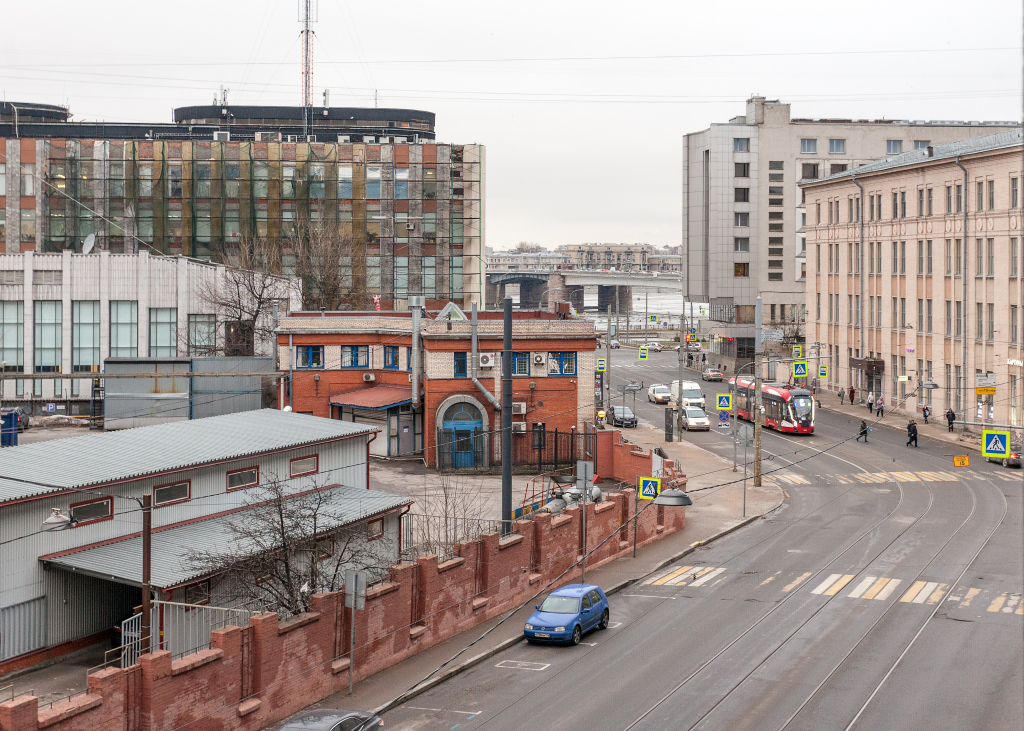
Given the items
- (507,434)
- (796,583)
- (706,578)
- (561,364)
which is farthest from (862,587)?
(561,364)

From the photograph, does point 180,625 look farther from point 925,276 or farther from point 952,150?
point 952,150

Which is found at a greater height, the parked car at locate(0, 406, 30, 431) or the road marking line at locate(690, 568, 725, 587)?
the parked car at locate(0, 406, 30, 431)

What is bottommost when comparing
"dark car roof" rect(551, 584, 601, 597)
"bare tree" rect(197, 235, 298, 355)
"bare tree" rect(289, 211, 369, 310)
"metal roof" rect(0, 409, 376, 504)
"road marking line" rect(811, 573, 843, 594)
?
"road marking line" rect(811, 573, 843, 594)

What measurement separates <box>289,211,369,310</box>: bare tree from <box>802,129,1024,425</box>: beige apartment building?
126ft

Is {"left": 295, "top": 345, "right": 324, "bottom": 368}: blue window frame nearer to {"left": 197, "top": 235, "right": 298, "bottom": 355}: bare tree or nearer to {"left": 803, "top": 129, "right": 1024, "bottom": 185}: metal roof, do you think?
{"left": 197, "top": 235, "right": 298, "bottom": 355}: bare tree

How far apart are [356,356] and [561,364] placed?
10.8m

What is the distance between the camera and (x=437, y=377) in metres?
51.7

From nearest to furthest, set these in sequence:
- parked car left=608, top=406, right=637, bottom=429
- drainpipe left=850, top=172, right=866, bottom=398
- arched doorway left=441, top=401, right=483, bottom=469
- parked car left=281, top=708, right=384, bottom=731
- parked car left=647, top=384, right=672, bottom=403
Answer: parked car left=281, top=708, right=384, bottom=731 → arched doorway left=441, top=401, right=483, bottom=469 → parked car left=608, top=406, right=637, bottom=429 → drainpipe left=850, top=172, right=866, bottom=398 → parked car left=647, top=384, right=672, bottom=403

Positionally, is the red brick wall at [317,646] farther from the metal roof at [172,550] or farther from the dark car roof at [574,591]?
the metal roof at [172,550]

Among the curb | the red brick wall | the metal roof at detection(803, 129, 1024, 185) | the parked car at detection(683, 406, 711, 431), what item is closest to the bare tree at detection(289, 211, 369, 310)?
the parked car at detection(683, 406, 711, 431)

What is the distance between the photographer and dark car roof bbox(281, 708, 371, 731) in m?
19.0

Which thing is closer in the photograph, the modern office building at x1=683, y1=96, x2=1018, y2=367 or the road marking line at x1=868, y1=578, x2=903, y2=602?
the road marking line at x1=868, y1=578, x2=903, y2=602

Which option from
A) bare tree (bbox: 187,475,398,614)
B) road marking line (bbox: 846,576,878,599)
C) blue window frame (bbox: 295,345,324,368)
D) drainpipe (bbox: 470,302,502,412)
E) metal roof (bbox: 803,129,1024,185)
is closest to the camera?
bare tree (bbox: 187,475,398,614)

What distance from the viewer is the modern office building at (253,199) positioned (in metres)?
101
